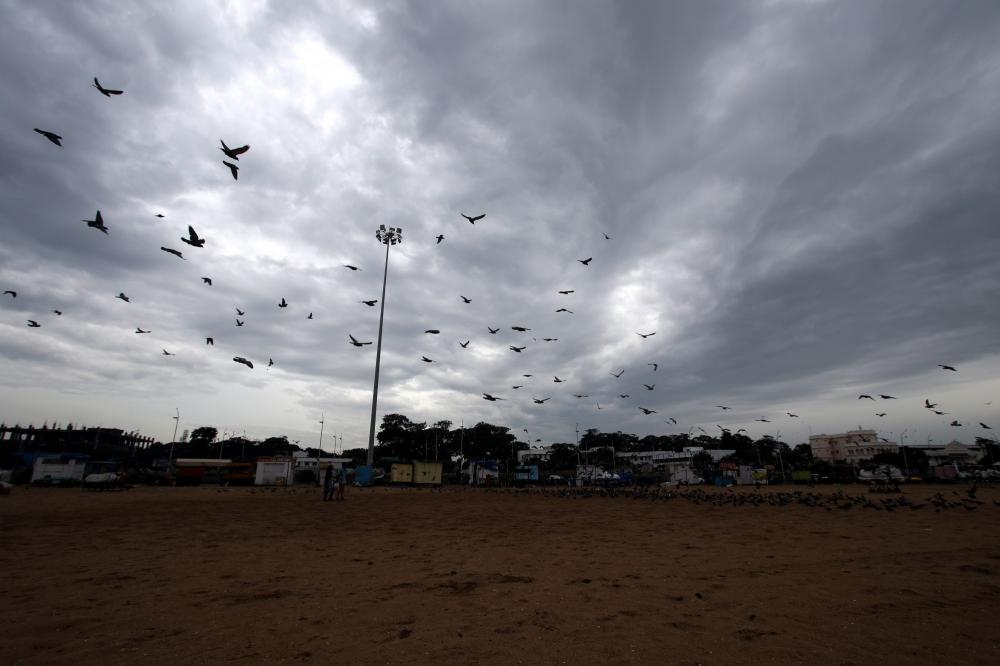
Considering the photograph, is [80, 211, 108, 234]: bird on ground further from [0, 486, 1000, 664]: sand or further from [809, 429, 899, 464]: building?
[809, 429, 899, 464]: building

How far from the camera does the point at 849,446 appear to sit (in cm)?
13662

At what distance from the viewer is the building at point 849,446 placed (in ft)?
410

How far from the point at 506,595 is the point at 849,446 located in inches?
6641

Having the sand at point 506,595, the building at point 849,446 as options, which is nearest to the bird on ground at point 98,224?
the sand at point 506,595

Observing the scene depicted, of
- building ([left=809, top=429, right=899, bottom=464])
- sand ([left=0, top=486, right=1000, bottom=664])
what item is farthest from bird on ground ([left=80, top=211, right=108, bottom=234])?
building ([left=809, top=429, right=899, bottom=464])

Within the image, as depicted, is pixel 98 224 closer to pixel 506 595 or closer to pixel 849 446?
pixel 506 595

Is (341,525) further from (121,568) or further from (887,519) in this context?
(887,519)

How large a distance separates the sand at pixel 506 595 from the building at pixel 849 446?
13848 cm

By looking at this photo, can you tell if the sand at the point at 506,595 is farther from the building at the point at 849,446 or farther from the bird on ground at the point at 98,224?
the building at the point at 849,446

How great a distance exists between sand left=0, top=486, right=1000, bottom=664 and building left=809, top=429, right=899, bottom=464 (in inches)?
5452

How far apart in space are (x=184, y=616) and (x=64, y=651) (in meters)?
1.34

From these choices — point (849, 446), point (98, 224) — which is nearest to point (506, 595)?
point (98, 224)

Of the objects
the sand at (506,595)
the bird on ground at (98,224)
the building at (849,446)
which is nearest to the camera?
the sand at (506,595)

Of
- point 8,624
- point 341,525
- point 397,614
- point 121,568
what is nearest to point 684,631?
point 397,614
